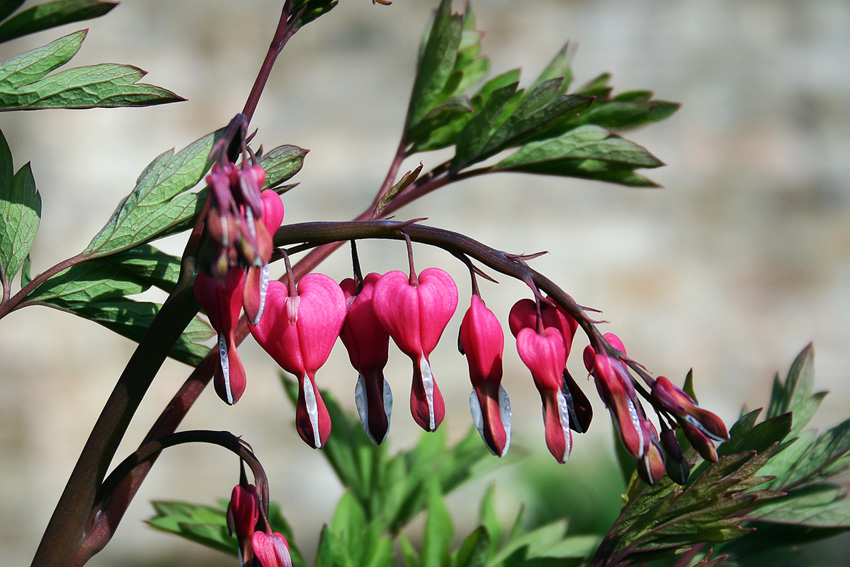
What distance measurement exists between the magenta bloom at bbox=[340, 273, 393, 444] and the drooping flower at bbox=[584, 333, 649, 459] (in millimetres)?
104

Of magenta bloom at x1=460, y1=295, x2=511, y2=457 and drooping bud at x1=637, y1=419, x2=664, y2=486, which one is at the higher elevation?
magenta bloom at x1=460, y1=295, x2=511, y2=457

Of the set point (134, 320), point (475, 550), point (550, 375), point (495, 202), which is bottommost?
point (475, 550)

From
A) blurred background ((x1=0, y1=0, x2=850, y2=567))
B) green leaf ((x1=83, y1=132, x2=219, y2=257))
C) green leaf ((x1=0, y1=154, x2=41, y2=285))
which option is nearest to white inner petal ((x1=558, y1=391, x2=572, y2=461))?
green leaf ((x1=83, y1=132, x2=219, y2=257))

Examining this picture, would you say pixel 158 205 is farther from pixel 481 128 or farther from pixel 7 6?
pixel 481 128

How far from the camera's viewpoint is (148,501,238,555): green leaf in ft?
1.93

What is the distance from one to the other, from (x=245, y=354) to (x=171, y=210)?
6.03 ft

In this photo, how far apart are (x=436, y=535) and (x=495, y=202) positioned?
1650 millimetres

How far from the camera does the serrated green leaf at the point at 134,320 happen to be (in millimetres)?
460

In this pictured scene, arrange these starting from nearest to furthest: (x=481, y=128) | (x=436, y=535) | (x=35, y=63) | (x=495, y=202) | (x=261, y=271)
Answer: (x=261, y=271) → (x=35, y=63) → (x=481, y=128) → (x=436, y=535) → (x=495, y=202)

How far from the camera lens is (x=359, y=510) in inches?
26.9

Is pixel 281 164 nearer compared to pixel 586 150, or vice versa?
pixel 281 164

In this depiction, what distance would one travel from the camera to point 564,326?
372 mm

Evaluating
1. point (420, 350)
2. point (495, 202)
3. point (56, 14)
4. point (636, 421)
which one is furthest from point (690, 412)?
point (495, 202)

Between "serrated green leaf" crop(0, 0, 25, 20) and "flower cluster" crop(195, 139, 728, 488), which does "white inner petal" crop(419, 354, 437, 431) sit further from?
"serrated green leaf" crop(0, 0, 25, 20)
